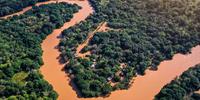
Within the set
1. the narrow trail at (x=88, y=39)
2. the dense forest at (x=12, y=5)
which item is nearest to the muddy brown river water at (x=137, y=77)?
the narrow trail at (x=88, y=39)

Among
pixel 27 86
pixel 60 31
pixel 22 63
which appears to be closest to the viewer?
pixel 27 86

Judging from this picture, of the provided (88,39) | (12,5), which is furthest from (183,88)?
(12,5)

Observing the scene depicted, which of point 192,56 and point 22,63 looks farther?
point 192,56

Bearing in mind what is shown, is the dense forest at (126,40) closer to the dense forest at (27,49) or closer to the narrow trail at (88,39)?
the narrow trail at (88,39)

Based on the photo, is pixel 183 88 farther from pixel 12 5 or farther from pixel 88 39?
pixel 12 5

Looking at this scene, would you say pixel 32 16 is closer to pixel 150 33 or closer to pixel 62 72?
pixel 62 72

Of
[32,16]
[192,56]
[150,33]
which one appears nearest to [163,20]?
[150,33]

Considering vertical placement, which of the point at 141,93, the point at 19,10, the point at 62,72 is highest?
the point at 19,10
